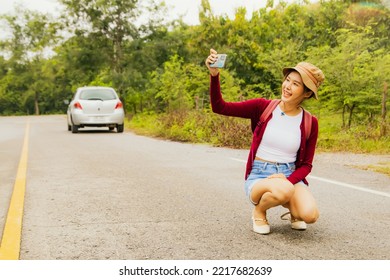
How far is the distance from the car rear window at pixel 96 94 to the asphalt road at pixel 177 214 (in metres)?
9.91

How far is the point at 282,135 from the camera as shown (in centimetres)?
445

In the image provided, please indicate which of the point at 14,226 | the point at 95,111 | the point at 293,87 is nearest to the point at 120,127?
the point at 95,111

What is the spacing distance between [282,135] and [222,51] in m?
24.3

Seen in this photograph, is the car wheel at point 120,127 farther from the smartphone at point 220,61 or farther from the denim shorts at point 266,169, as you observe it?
the smartphone at point 220,61

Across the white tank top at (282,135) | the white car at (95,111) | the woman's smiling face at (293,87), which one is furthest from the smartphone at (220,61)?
the white car at (95,111)

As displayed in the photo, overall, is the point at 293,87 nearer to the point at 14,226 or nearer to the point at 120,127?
the point at 14,226

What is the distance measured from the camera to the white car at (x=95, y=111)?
19344 millimetres

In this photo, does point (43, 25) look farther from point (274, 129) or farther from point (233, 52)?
point (274, 129)

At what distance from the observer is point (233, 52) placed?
88.9 ft

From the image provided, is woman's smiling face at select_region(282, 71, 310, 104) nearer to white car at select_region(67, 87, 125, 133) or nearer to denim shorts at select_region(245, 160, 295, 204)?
denim shorts at select_region(245, 160, 295, 204)

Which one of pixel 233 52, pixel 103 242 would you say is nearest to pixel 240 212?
pixel 103 242

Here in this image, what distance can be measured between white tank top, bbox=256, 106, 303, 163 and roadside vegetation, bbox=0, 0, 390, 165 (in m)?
9.16

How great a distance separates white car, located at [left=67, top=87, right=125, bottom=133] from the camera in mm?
19344
